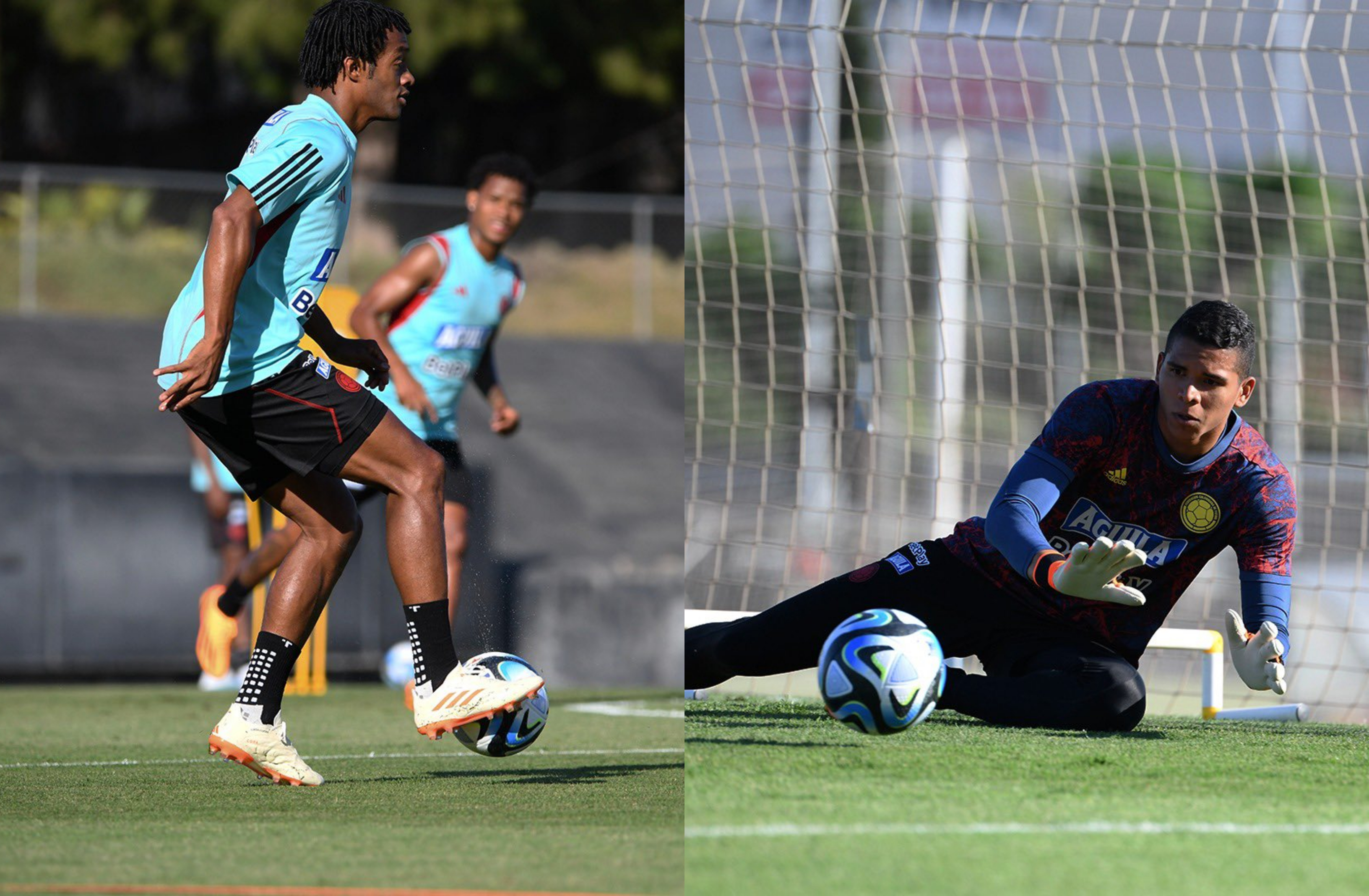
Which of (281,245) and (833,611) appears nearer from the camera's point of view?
(281,245)

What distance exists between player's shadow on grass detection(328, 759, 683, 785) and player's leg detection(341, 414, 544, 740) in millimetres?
454

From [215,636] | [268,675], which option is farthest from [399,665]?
[268,675]

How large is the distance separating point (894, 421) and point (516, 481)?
8.62 m

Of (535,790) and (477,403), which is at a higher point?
(477,403)

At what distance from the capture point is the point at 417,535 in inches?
188

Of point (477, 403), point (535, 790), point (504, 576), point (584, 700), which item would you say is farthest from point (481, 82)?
point (535, 790)

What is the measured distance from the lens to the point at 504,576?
475 inches

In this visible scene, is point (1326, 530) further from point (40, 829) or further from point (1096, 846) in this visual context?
point (40, 829)

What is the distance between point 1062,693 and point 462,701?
176 cm

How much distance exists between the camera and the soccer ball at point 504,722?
15.4ft

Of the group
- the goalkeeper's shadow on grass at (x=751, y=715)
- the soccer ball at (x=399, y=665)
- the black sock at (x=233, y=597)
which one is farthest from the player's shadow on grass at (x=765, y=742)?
the soccer ball at (x=399, y=665)

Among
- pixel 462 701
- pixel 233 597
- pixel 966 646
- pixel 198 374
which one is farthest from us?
pixel 233 597

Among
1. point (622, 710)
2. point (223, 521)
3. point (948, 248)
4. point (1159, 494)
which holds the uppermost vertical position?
point (948, 248)

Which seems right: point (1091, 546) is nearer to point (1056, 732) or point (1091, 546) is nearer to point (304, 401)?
point (1056, 732)
